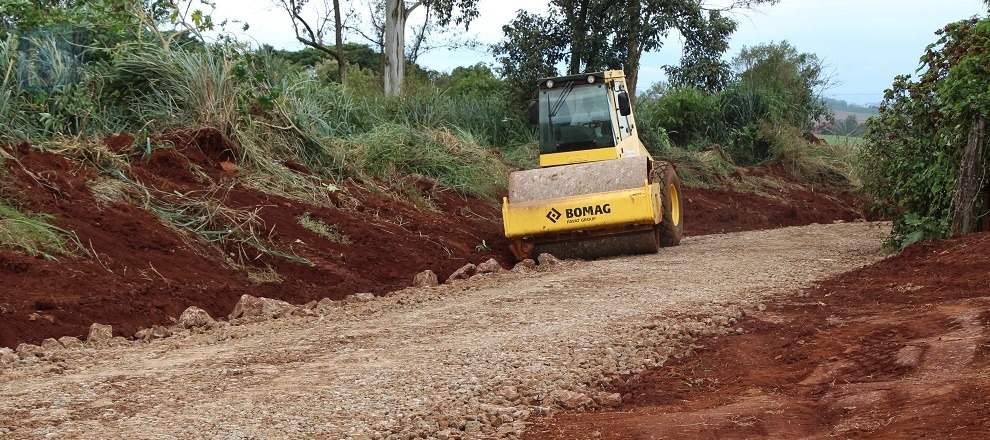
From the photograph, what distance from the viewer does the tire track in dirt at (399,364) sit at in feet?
Result: 20.4

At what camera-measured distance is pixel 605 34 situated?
2650 cm

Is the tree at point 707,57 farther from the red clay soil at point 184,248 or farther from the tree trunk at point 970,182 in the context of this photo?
the tree trunk at point 970,182

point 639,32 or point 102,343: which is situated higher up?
point 639,32

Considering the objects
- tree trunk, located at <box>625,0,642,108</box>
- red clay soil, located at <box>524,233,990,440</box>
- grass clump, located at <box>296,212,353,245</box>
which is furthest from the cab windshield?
tree trunk, located at <box>625,0,642,108</box>

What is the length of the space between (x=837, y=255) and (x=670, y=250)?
2.27m

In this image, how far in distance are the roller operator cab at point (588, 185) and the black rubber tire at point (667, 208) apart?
0.01 metres

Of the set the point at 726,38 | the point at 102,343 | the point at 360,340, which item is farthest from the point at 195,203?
the point at 726,38

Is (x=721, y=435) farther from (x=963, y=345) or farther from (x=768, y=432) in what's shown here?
(x=963, y=345)

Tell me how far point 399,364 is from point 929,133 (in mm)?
8330

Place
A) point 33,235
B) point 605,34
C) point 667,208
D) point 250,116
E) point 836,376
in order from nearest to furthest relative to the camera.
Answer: point 836,376 → point 33,235 → point 667,208 → point 250,116 → point 605,34

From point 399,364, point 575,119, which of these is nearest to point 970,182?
point 575,119

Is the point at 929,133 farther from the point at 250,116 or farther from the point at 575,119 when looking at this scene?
the point at 250,116

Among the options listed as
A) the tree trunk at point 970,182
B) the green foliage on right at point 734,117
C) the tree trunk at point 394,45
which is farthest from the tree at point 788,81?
the tree trunk at point 970,182

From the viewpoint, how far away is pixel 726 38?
27.4m
